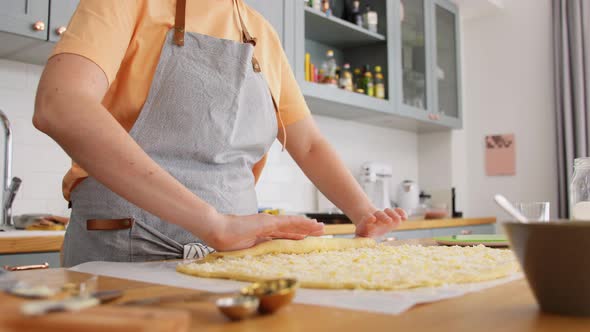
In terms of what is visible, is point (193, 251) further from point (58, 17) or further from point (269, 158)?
point (269, 158)

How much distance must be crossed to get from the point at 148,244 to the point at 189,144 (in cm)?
20

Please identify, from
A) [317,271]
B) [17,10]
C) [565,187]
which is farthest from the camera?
[565,187]

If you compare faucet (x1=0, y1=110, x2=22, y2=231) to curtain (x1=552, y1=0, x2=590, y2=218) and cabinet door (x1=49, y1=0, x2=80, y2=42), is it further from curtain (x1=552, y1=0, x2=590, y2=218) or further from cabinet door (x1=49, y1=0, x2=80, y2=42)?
curtain (x1=552, y1=0, x2=590, y2=218)

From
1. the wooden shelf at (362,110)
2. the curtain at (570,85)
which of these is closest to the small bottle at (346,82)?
the wooden shelf at (362,110)

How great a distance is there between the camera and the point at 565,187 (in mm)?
3467

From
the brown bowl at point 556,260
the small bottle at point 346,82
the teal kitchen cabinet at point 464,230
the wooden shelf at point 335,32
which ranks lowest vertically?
the teal kitchen cabinet at point 464,230

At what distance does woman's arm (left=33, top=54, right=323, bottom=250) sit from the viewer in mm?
813

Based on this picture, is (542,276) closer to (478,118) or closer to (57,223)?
(57,223)

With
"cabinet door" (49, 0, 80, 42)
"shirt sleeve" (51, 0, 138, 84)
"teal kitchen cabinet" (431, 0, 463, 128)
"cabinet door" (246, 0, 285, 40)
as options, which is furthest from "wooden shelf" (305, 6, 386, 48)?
"shirt sleeve" (51, 0, 138, 84)

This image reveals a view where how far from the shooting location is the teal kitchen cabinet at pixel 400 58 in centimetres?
294

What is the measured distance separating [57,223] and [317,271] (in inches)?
53.6

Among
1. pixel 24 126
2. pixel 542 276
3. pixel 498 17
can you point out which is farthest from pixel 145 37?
pixel 498 17

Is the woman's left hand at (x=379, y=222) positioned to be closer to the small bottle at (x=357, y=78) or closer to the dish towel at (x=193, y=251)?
the dish towel at (x=193, y=251)

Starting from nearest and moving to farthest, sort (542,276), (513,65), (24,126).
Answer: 1. (542,276)
2. (24,126)
3. (513,65)
